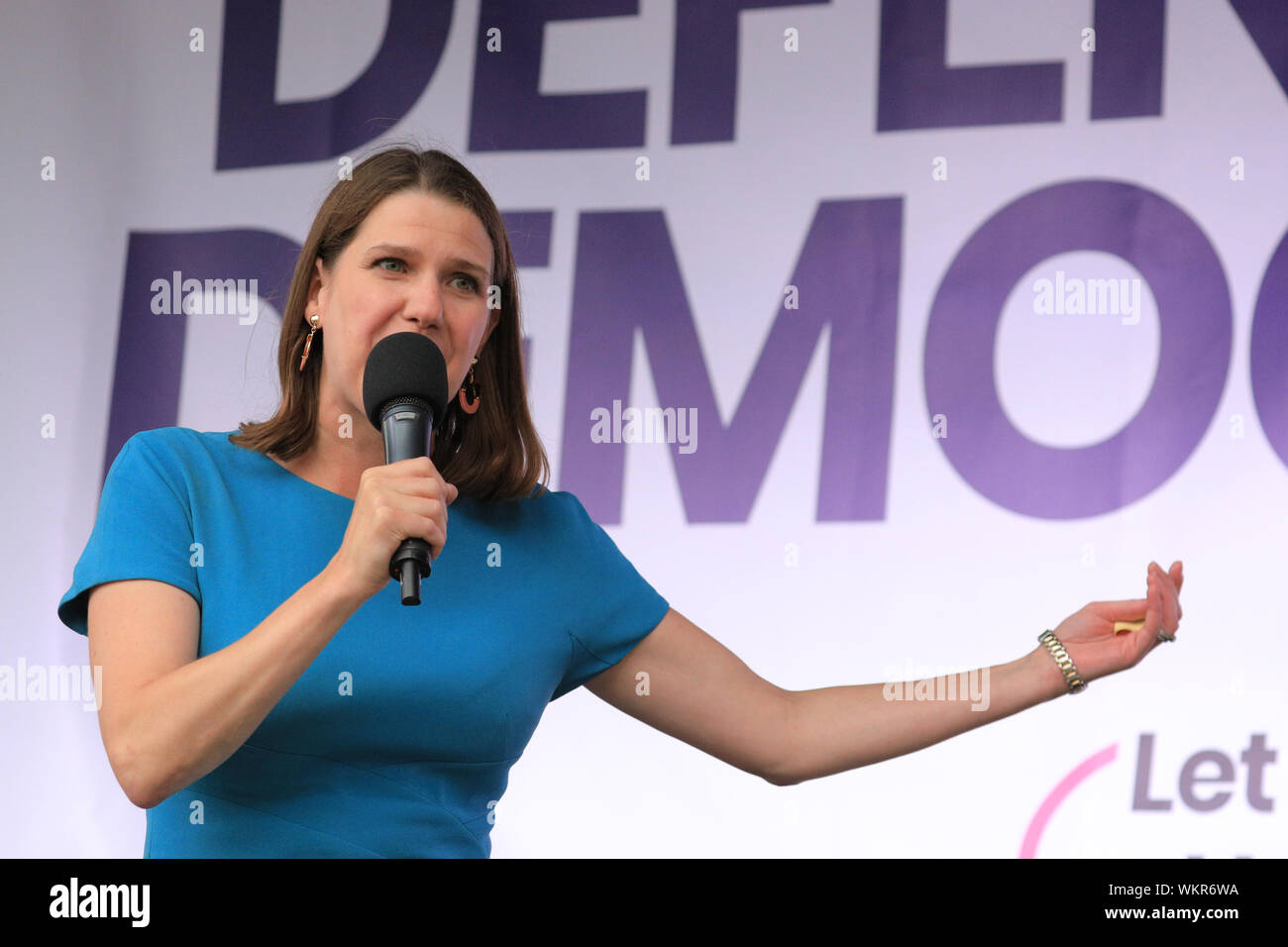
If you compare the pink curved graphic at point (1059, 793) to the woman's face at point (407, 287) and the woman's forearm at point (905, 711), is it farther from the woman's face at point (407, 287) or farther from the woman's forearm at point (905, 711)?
the woman's face at point (407, 287)

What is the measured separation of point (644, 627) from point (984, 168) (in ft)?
5.55

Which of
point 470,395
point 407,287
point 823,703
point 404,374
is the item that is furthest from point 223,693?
point 823,703

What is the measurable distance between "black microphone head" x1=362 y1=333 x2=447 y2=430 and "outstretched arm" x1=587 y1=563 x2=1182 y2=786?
454 mm

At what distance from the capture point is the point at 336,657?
4.29ft

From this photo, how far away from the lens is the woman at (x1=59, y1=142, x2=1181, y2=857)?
114 centimetres

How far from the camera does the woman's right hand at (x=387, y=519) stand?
41.4 inches

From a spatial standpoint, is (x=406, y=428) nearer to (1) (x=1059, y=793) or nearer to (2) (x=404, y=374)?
(2) (x=404, y=374)

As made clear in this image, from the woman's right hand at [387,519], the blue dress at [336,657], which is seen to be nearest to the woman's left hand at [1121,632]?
the blue dress at [336,657]

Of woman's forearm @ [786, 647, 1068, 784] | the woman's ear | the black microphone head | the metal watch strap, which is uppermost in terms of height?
the woman's ear

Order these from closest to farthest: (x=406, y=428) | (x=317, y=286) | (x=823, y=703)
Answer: (x=406, y=428), (x=317, y=286), (x=823, y=703)

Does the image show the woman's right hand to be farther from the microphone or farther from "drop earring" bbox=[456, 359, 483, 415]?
"drop earring" bbox=[456, 359, 483, 415]

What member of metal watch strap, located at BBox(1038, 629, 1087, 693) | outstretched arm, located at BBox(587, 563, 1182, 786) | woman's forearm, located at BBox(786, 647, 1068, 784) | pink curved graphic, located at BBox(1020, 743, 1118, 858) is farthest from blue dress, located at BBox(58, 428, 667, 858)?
pink curved graphic, located at BBox(1020, 743, 1118, 858)

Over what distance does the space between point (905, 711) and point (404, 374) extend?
73 centimetres
